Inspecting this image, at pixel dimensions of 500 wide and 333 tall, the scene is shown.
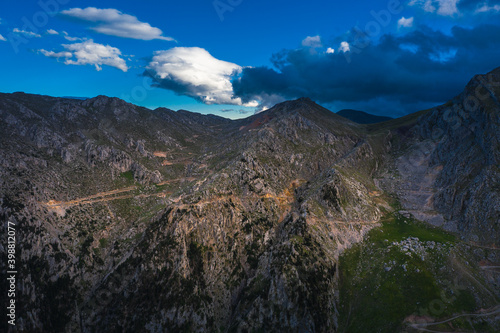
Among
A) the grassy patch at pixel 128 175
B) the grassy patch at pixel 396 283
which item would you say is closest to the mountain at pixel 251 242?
the grassy patch at pixel 396 283

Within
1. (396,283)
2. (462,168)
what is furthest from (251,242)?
(462,168)

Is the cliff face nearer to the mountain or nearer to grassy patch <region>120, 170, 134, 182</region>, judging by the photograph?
the mountain

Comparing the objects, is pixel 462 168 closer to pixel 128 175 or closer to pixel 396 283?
pixel 396 283

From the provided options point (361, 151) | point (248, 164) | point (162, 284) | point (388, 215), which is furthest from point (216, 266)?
point (361, 151)

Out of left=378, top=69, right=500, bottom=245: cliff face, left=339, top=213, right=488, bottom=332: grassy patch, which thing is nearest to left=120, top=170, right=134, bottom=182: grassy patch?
left=339, top=213, right=488, bottom=332: grassy patch

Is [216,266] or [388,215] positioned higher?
[388,215]

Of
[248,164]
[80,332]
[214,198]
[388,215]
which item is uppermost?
[248,164]

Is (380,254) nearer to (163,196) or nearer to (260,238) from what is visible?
(260,238)

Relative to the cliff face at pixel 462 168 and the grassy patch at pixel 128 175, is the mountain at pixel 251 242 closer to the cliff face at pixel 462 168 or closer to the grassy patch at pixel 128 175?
the cliff face at pixel 462 168
